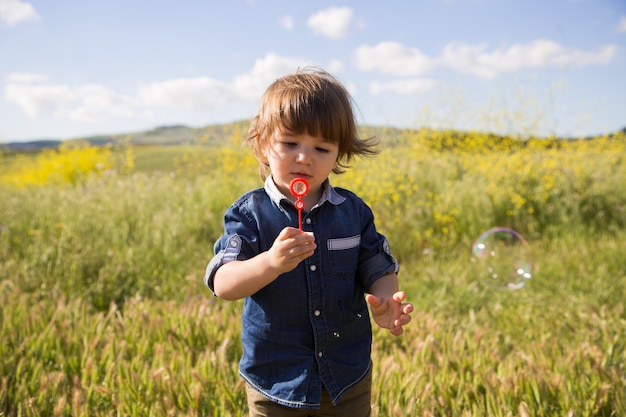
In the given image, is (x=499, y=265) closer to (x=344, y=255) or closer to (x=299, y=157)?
(x=344, y=255)

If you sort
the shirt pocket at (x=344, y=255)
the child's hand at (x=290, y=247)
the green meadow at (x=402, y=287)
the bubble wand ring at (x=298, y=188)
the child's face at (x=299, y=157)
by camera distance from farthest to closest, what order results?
the green meadow at (x=402, y=287) < the shirt pocket at (x=344, y=255) < the child's face at (x=299, y=157) < the bubble wand ring at (x=298, y=188) < the child's hand at (x=290, y=247)

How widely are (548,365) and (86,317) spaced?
106 inches

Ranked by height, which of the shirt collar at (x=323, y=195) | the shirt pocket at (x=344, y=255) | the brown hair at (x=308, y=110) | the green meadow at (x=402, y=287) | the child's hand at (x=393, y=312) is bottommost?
the green meadow at (x=402, y=287)

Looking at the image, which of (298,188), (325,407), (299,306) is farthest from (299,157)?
(325,407)

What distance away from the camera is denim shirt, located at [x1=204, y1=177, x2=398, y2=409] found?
1.72 m

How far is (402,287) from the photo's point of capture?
15.0ft

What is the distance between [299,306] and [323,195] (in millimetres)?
360

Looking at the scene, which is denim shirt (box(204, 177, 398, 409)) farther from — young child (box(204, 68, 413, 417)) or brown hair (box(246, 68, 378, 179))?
brown hair (box(246, 68, 378, 179))

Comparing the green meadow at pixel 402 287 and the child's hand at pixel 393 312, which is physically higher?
the child's hand at pixel 393 312

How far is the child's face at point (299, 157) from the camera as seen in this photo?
1647mm

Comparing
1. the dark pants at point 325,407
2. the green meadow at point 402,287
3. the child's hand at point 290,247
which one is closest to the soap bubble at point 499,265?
the green meadow at point 402,287

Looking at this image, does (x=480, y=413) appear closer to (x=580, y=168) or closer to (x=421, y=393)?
(x=421, y=393)

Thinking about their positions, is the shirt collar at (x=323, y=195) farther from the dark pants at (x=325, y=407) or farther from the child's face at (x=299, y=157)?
the dark pants at (x=325, y=407)

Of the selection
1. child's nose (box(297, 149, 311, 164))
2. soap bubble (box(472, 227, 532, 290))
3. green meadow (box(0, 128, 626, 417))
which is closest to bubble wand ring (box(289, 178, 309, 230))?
child's nose (box(297, 149, 311, 164))
